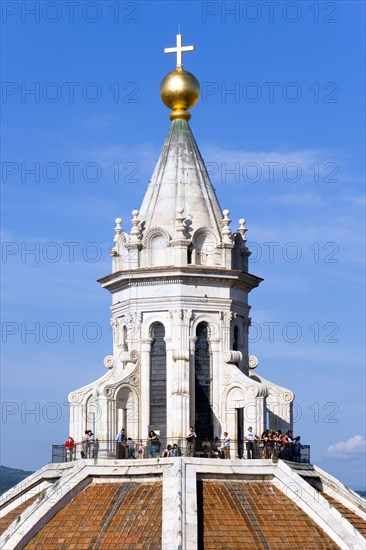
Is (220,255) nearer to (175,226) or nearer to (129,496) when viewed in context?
(175,226)

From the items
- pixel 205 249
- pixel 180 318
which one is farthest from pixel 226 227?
pixel 180 318

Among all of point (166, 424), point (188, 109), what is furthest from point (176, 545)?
point (188, 109)

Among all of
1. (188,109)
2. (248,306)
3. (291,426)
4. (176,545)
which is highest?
(188,109)

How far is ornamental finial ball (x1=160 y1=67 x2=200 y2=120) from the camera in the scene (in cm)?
5472

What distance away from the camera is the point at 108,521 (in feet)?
157

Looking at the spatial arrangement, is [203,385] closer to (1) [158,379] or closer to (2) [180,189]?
(1) [158,379]

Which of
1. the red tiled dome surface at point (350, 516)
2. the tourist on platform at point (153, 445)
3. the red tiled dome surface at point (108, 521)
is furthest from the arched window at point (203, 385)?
the red tiled dome surface at point (350, 516)

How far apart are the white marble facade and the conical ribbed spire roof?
0.12 ft

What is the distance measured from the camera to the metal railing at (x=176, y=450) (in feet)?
166

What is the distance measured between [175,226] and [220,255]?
1943 millimetres

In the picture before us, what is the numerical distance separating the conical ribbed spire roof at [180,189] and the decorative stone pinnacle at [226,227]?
22 centimetres

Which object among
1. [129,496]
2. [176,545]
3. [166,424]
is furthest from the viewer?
Result: [166,424]

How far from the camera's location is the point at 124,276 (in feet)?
175

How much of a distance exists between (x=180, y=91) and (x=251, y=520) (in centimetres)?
1611
